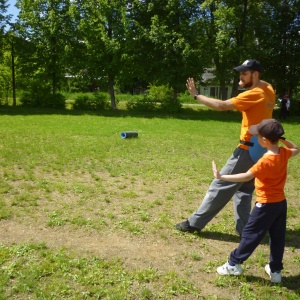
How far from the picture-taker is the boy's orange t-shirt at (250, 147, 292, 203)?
3.14 m

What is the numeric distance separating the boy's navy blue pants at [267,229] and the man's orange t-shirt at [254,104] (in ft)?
3.23

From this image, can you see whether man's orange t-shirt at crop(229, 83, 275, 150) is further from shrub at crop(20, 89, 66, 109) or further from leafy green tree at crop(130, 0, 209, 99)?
shrub at crop(20, 89, 66, 109)

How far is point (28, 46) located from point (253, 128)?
2402 cm

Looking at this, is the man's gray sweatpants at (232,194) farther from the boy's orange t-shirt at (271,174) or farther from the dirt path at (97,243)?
the boy's orange t-shirt at (271,174)

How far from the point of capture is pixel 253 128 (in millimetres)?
3301

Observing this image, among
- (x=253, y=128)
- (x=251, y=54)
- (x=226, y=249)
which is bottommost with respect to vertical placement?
(x=226, y=249)

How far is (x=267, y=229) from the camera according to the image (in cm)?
330

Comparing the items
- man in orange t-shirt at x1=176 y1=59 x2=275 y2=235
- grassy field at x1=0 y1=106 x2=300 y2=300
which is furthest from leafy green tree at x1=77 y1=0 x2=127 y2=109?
man in orange t-shirt at x1=176 y1=59 x2=275 y2=235

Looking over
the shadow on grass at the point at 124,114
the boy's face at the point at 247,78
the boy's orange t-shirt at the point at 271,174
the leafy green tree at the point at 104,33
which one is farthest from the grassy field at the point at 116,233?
the leafy green tree at the point at 104,33

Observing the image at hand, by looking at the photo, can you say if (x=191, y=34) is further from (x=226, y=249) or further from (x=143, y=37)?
(x=226, y=249)

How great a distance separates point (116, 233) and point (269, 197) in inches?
81.9

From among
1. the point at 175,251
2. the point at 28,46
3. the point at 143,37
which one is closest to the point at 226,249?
the point at 175,251

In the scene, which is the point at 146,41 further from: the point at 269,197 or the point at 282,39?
the point at 269,197

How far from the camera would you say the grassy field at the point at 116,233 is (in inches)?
128
